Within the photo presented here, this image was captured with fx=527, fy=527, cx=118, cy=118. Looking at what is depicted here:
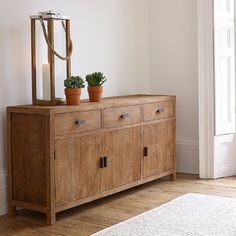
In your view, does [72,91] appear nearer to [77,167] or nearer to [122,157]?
[77,167]

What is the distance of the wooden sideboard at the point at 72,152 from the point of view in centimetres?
359

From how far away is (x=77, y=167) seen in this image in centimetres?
378

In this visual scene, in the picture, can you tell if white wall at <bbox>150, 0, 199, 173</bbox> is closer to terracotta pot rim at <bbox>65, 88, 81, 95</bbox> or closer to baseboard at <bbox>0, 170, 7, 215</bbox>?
terracotta pot rim at <bbox>65, 88, 81, 95</bbox>

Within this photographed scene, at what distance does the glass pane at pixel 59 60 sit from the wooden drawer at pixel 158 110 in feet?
2.84

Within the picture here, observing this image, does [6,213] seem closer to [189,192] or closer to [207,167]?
[189,192]

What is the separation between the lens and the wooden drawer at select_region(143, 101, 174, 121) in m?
4.50

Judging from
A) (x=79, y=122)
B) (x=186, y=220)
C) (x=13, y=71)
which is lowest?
(x=186, y=220)

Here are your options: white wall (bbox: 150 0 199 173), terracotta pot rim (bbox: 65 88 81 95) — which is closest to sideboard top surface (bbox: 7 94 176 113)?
terracotta pot rim (bbox: 65 88 81 95)

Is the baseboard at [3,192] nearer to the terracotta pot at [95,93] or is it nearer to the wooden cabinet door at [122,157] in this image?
the wooden cabinet door at [122,157]

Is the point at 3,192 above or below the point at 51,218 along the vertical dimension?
above

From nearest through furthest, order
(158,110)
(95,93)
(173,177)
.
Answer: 1. (95,93)
2. (158,110)
3. (173,177)

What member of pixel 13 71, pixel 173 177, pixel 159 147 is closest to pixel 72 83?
pixel 13 71

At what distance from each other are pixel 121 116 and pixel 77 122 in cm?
53

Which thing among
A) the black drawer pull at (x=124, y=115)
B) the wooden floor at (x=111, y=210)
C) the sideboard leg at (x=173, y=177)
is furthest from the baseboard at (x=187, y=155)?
the black drawer pull at (x=124, y=115)
